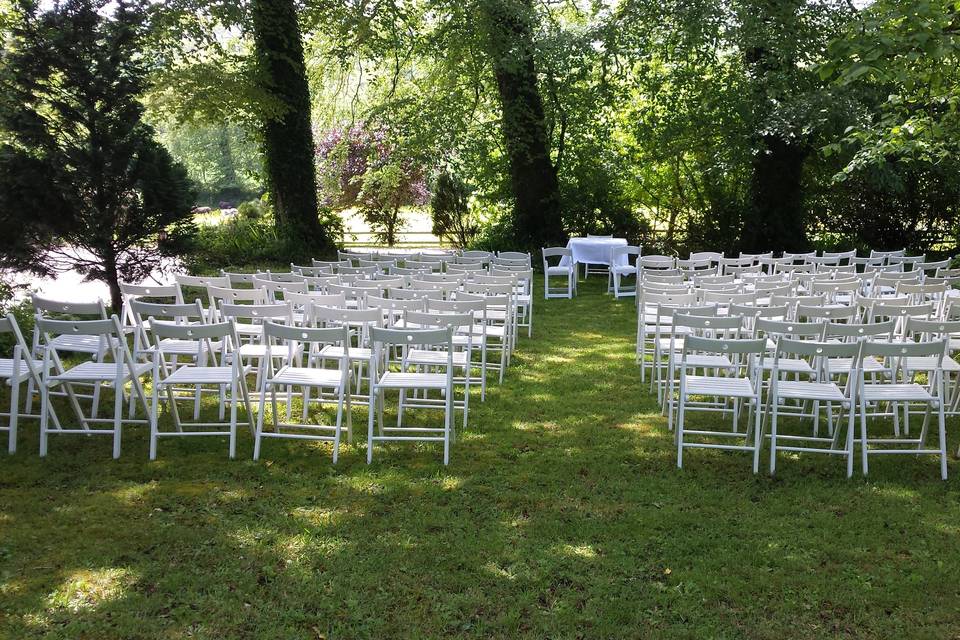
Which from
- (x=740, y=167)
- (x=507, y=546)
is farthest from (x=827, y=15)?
(x=507, y=546)

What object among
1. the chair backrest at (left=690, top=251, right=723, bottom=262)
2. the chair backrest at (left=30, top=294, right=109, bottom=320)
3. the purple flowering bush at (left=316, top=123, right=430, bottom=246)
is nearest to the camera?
the chair backrest at (left=30, top=294, right=109, bottom=320)

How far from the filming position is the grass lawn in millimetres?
3590

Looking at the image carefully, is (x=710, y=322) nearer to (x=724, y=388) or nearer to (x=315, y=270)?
(x=724, y=388)

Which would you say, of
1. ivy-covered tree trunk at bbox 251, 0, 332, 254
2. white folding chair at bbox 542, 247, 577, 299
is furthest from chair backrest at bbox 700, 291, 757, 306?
ivy-covered tree trunk at bbox 251, 0, 332, 254

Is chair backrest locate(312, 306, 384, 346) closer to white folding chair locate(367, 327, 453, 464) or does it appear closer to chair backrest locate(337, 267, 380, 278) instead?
white folding chair locate(367, 327, 453, 464)

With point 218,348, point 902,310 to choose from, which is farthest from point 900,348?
point 218,348

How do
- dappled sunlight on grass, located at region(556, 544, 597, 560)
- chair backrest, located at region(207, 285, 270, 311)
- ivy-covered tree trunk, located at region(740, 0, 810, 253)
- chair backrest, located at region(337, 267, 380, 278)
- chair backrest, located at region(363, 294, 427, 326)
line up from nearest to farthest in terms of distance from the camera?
dappled sunlight on grass, located at region(556, 544, 597, 560) → chair backrest, located at region(363, 294, 427, 326) → chair backrest, located at region(207, 285, 270, 311) → chair backrest, located at region(337, 267, 380, 278) → ivy-covered tree trunk, located at region(740, 0, 810, 253)

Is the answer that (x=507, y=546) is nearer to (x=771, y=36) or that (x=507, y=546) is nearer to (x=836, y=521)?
(x=836, y=521)

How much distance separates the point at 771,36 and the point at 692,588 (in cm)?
1318

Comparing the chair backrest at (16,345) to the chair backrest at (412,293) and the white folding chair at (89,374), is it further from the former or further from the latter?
the chair backrest at (412,293)

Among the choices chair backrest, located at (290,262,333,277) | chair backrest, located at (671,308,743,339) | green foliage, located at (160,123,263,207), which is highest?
green foliage, located at (160,123,263,207)

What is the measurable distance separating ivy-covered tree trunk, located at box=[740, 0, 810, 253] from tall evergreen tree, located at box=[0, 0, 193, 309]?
10.4 meters

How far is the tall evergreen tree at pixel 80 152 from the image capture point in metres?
9.02

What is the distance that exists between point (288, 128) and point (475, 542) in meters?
14.2
